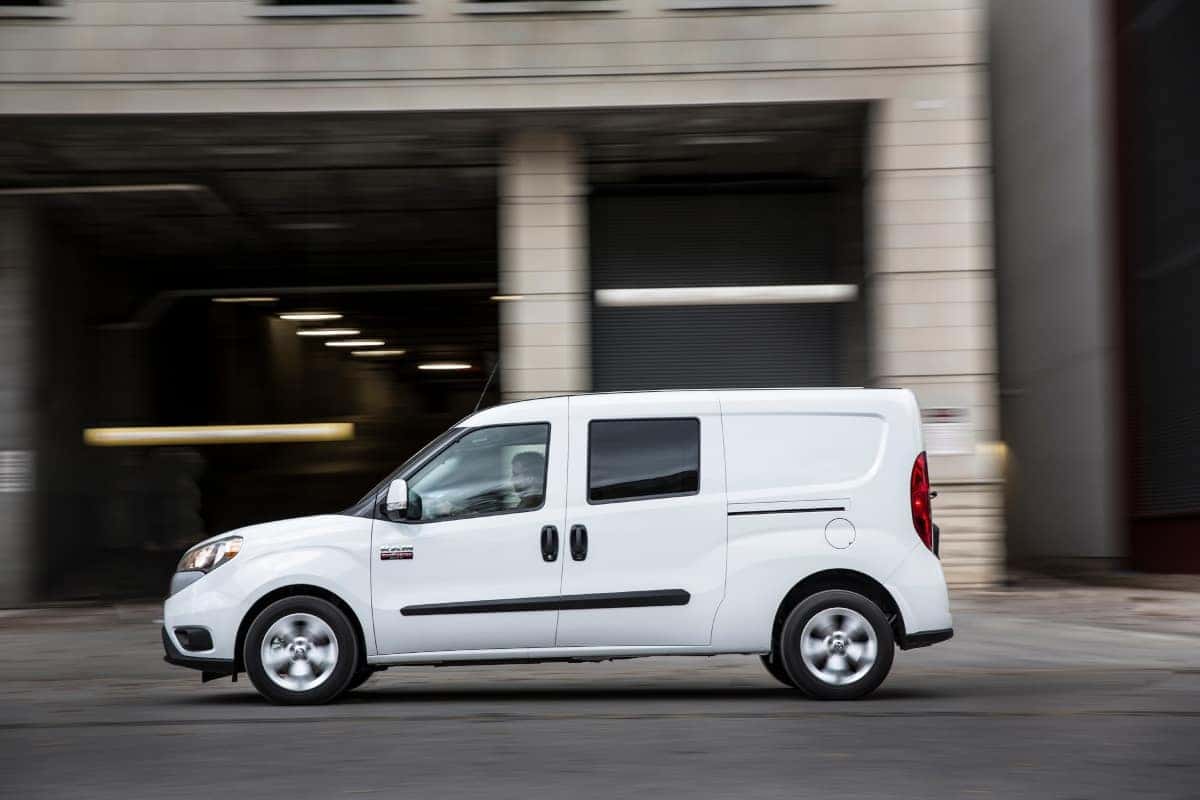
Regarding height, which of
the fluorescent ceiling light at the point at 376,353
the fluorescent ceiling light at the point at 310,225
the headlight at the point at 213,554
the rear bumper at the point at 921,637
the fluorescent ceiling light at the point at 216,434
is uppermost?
the fluorescent ceiling light at the point at 310,225

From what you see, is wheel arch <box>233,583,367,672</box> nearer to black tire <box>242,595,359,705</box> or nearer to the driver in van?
black tire <box>242,595,359,705</box>

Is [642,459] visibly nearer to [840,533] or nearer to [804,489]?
[804,489]

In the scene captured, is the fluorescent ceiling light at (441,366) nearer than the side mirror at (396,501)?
No

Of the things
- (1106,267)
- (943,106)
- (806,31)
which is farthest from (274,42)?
(1106,267)

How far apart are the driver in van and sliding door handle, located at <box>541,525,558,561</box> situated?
0.16 metres

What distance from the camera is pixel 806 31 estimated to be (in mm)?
15586

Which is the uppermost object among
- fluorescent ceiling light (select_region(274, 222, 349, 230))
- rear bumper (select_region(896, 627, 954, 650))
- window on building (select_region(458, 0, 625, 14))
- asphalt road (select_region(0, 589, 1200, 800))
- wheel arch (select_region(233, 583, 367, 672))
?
window on building (select_region(458, 0, 625, 14))

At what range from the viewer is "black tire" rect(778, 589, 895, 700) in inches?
322

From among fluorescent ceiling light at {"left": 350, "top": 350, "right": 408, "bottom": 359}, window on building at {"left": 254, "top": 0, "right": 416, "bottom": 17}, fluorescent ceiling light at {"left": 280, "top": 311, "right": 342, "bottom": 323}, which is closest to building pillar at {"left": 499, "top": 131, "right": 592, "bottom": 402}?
window on building at {"left": 254, "top": 0, "right": 416, "bottom": 17}

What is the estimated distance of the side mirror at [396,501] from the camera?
8.23 m

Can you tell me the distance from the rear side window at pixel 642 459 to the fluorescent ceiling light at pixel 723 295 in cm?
834

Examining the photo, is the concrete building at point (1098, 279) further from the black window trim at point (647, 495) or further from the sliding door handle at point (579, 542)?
the sliding door handle at point (579, 542)

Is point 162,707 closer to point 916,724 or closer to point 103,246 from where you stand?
point 916,724

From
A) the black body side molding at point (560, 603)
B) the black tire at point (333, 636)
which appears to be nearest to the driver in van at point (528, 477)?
the black body side molding at point (560, 603)
